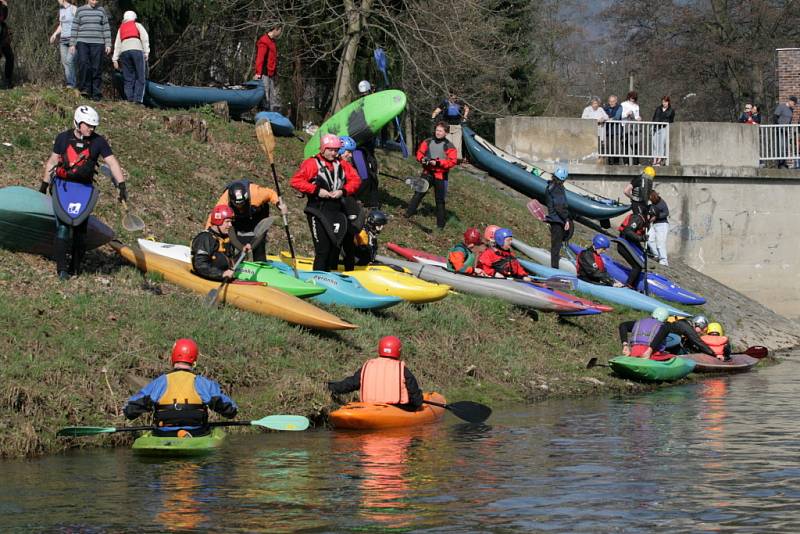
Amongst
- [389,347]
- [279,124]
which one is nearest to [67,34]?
[279,124]

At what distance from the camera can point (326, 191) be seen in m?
16.0

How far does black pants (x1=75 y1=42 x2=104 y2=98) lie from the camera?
20.7 metres

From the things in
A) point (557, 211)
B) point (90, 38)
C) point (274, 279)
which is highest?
point (90, 38)

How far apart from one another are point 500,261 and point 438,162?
3.45m

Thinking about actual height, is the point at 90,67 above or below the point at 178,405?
above

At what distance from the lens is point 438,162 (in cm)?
2220

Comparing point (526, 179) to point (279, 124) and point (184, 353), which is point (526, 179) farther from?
point (184, 353)

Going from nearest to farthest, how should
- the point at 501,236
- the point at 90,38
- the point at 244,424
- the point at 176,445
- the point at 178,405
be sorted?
→ 1. the point at 176,445
2. the point at 178,405
3. the point at 244,424
4. the point at 501,236
5. the point at 90,38

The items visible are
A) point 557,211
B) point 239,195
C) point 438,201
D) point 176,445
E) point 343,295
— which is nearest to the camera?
point 176,445

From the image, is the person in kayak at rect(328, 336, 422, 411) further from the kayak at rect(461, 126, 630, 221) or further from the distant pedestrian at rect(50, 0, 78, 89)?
the kayak at rect(461, 126, 630, 221)

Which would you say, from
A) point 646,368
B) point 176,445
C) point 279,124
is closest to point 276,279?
point 176,445

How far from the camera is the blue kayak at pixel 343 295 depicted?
1588 cm

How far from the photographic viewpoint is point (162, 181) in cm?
1981

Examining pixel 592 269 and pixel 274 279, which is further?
pixel 592 269
